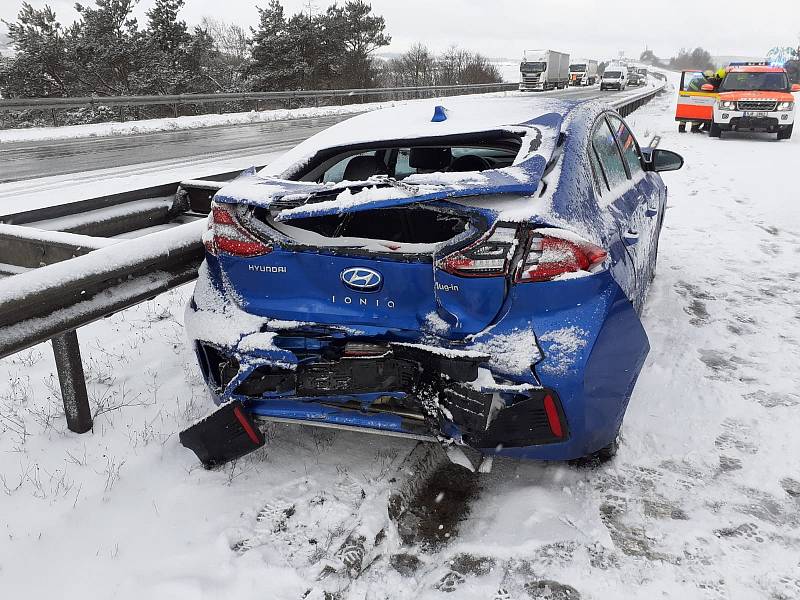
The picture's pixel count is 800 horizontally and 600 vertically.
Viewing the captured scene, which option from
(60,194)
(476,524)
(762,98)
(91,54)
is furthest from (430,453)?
(91,54)

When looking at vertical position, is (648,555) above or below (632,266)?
below

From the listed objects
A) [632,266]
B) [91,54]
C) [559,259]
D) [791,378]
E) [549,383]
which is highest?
[91,54]

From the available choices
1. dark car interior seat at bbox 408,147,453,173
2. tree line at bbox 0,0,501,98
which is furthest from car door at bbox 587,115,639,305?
tree line at bbox 0,0,501,98

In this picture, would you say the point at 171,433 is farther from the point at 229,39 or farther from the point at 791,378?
the point at 229,39

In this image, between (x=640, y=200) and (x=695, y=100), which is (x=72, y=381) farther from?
(x=695, y=100)

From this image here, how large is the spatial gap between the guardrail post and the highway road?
355 inches

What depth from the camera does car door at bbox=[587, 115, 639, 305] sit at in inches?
119

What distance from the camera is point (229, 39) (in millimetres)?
86562

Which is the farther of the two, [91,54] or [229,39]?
[229,39]

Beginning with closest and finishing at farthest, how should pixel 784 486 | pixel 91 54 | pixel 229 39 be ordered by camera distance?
pixel 784 486 → pixel 91 54 → pixel 229 39

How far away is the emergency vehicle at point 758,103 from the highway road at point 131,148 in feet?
22.6

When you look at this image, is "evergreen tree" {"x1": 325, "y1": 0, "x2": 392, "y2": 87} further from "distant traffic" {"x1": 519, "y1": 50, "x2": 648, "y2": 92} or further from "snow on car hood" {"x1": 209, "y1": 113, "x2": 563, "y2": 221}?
"snow on car hood" {"x1": 209, "y1": 113, "x2": 563, "y2": 221}

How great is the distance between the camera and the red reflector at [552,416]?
2576 millimetres

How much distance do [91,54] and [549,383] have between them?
116 feet
